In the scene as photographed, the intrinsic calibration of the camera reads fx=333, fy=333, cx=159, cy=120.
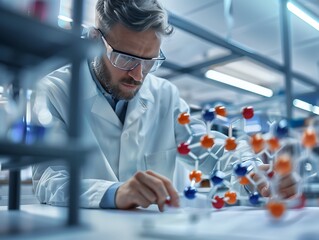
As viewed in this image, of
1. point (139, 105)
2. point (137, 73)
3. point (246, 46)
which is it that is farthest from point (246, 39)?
point (137, 73)

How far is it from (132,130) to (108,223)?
0.73 meters

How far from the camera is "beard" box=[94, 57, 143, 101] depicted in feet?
4.14

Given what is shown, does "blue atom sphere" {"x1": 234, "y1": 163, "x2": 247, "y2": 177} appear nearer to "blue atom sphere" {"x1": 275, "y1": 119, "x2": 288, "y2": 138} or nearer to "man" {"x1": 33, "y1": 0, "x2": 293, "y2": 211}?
"blue atom sphere" {"x1": 275, "y1": 119, "x2": 288, "y2": 138}

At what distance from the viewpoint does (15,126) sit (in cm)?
80

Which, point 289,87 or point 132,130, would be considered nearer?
point 132,130

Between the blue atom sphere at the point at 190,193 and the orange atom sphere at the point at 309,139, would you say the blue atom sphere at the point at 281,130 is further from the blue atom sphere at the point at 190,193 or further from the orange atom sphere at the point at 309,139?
the blue atom sphere at the point at 190,193

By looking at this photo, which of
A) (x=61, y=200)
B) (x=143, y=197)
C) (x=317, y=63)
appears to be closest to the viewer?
(x=143, y=197)

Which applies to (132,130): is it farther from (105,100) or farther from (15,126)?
(15,126)

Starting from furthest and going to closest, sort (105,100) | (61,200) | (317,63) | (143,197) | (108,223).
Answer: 1. (317,63)
2. (105,100)
3. (61,200)
4. (143,197)
5. (108,223)

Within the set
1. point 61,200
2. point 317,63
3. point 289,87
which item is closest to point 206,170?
point 61,200

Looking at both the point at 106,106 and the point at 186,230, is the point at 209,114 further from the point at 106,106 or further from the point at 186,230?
the point at 106,106

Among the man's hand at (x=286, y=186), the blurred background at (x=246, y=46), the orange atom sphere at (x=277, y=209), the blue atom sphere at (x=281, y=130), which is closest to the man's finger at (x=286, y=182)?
the man's hand at (x=286, y=186)

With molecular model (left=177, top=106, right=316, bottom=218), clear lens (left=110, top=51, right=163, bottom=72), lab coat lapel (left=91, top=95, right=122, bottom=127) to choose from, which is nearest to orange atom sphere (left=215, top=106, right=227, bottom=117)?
molecular model (left=177, top=106, right=316, bottom=218)

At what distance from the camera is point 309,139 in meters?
0.54
